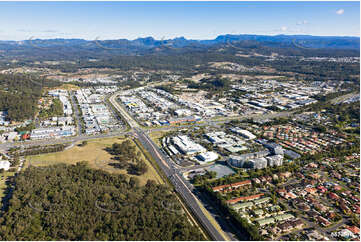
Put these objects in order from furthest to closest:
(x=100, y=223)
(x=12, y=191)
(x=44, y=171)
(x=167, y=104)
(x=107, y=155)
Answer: (x=167, y=104) → (x=107, y=155) → (x=44, y=171) → (x=12, y=191) → (x=100, y=223)

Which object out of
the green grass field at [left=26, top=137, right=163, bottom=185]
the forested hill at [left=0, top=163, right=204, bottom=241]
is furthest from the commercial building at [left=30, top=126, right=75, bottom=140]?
the forested hill at [left=0, top=163, right=204, bottom=241]

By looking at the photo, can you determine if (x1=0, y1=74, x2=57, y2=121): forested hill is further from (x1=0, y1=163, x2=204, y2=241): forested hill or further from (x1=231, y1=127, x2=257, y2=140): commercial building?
(x1=231, y1=127, x2=257, y2=140): commercial building

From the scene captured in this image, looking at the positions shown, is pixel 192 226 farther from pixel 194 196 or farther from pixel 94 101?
pixel 94 101

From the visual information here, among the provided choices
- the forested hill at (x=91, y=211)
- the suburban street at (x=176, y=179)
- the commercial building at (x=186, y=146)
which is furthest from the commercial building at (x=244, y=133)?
the forested hill at (x=91, y=211)

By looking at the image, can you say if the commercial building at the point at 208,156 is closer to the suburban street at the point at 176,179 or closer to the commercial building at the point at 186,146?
the commercial building at the point at 186,146

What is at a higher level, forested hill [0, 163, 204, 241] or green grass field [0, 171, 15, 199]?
forested hill [0, 163, 204, 241]

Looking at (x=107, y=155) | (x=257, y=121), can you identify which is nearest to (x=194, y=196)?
(x=107, y=155)
